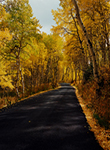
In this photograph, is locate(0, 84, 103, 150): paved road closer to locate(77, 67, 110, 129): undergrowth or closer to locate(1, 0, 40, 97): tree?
locate(77, 67, 110, 129): undergrowth

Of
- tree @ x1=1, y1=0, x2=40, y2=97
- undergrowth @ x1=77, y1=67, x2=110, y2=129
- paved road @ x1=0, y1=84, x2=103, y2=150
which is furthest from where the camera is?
tree @ x1=1, y1=0, x2=40, y2=97

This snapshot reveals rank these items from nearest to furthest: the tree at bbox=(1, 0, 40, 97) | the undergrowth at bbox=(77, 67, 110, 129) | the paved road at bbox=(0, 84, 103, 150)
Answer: the paved road at bbox=(0, 84, 103, 150)
the undergrowth at bbox=(77, 67, 110, 129)
the tree at bbox=(1, 0, 40, 97)

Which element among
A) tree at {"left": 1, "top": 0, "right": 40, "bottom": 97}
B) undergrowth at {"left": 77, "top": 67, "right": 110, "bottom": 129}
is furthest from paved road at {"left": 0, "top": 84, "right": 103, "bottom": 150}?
tree at {"left": 1, "top": 0, "right": 40, "bottom": 97}

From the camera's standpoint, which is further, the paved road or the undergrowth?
the undergrowth

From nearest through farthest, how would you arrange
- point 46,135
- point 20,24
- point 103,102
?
point 46,135, point 103,102, point 20,24

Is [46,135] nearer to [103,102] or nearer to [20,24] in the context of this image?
[103,102]

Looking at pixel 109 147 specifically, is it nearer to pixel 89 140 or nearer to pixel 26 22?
pixel 89 140

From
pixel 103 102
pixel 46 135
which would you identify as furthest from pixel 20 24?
pixel 46 135

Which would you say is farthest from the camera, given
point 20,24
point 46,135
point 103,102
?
point 20,24

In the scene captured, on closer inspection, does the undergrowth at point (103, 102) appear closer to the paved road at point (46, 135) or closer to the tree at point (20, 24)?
the paved road at point (46, 135)

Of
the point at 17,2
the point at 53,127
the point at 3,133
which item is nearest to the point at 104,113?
the point at 53,127

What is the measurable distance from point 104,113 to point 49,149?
2.65 m

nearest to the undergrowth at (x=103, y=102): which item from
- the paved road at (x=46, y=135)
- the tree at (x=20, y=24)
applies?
the paved road at (x=46, y=135)

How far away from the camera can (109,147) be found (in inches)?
124
